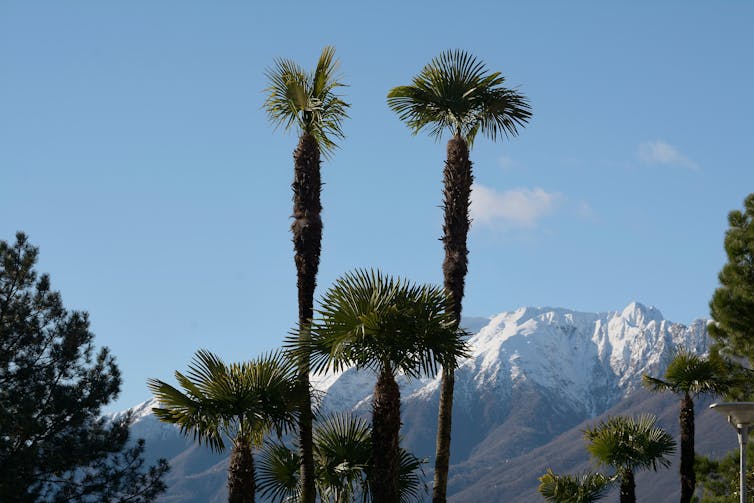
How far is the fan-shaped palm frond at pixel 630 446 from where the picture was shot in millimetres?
38844

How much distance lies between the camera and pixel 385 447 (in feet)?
85.3

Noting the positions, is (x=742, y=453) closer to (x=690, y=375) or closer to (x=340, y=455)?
(x=340, y=455)

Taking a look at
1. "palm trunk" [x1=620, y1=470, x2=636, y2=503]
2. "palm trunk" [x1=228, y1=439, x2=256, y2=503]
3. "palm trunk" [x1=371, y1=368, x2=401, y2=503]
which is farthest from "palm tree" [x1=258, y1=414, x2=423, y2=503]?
"palm trunk" [x1=620, y1=470, x2=636, y2=503]

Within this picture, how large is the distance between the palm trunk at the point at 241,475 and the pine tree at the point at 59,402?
37.7 feet

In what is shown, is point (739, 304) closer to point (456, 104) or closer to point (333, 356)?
point (456, 104)

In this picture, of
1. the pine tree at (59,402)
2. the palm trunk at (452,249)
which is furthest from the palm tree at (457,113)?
the pine tree at (59,402)

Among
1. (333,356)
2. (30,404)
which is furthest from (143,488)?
(333,356)

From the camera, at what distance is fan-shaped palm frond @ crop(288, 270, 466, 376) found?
26.4 m

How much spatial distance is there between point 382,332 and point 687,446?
54.5 ft

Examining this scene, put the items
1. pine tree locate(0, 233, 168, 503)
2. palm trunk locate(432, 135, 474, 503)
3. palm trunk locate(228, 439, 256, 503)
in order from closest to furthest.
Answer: palm trunk locate(228, 439, 256, 503) < palm trunk locate(432, 135, 474, 503) < pine tree locate(0, 233, 168, 503)

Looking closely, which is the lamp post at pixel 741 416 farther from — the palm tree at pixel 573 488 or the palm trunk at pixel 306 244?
the palm tree at pixel 573 488

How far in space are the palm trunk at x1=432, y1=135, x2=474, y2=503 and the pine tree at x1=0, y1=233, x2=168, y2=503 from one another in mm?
13504

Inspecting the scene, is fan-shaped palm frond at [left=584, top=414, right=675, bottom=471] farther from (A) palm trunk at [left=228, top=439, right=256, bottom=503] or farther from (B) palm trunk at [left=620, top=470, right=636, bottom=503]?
(A) palm trunk at [left=228, top=439, right=256, bottom=503]

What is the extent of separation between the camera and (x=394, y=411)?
86.0 ft
